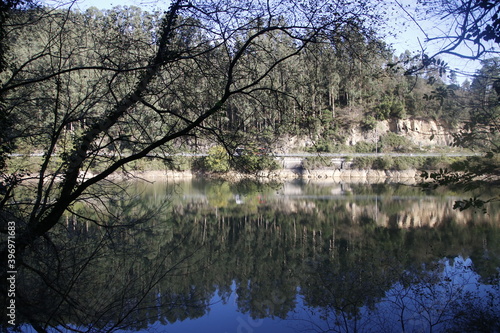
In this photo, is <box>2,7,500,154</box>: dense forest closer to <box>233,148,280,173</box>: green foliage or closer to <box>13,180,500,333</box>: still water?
<box>233,148,280,173</box>: green foliage

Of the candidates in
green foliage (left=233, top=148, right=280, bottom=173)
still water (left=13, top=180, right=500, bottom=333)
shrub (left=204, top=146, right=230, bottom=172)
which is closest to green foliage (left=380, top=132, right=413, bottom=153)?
still water (left=13, top=180, right=500, bottom=333)

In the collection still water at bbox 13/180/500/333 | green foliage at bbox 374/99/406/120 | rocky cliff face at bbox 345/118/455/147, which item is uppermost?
green foliage at bbox 374/99/406/120

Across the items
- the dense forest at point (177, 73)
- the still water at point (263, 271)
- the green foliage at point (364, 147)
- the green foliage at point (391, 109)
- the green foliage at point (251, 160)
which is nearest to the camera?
the dense forest at point (177, 73)

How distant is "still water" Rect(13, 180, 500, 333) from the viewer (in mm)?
3108

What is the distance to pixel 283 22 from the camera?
109 inches

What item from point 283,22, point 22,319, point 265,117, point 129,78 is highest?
point 283,22

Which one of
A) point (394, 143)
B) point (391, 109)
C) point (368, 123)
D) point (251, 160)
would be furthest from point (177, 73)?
point (394, 143)

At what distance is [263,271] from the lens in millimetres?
6250

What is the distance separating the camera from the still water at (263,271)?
10.2 ft

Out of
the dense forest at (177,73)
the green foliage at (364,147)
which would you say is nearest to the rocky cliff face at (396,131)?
the green foliage at (364,147)

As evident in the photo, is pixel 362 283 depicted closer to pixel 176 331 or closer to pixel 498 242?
pixel 176 331

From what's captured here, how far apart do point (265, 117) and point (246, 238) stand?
5314 mm

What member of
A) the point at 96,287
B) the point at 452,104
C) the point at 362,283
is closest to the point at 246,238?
the point at 362,283

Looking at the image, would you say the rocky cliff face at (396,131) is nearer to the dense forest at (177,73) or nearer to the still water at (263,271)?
the still water at (263,271)
